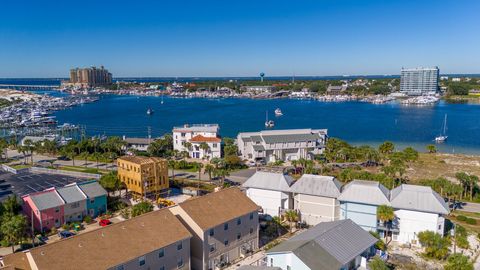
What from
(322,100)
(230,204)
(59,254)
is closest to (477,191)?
(230,204)

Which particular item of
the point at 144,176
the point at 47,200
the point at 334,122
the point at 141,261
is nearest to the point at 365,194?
the point at 141,261

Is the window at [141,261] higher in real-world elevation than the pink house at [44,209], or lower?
higher

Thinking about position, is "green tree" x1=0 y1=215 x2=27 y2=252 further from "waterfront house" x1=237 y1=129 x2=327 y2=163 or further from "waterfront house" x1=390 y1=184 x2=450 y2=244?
"waterfront house" x1=237 y1=129 x2=327 y2=163

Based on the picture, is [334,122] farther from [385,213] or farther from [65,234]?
[65,234]

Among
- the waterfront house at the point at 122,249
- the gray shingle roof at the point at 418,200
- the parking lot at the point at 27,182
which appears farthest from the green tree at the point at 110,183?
the gray shingle roof at the point at 418,200

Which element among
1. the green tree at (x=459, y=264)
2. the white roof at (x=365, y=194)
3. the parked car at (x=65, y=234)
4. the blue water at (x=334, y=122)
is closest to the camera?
the green tree at (x=459, y=264)

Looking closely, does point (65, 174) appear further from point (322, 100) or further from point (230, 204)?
point (322, 100)

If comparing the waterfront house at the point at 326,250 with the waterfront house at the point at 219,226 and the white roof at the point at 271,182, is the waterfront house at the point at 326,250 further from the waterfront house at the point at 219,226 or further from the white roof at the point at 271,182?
the white roof at the point at 271,182

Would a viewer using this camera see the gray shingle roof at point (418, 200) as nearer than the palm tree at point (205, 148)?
Yes

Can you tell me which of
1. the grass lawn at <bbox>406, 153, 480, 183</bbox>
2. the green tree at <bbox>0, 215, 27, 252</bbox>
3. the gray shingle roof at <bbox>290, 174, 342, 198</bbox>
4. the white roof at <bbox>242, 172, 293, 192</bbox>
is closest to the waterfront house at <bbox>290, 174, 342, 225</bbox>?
the gray shingle roof at <bbox>290, 174, 342, 198</bbox>
